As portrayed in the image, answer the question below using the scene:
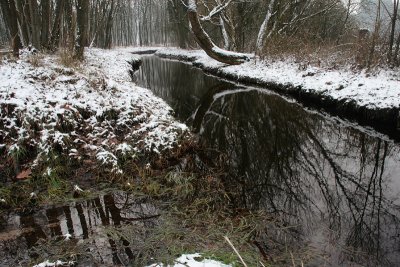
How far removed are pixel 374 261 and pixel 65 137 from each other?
4668 millimetres

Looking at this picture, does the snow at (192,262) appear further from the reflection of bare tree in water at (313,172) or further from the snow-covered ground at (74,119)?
the snow-covered ground at (74,119)

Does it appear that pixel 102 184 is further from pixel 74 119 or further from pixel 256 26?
pixel 256 26

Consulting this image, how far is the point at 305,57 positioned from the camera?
13.4 metres

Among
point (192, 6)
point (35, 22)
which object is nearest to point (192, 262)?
point (35, 22)

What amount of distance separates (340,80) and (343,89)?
0.64 metres

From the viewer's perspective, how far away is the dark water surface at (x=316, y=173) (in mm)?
3713

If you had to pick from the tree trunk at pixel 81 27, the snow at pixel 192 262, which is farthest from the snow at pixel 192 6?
the snow at pixel 192 262

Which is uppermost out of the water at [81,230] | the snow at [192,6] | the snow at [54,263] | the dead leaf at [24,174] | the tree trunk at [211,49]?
the snow at [192,6]

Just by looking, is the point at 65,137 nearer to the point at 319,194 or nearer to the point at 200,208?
the point at 200,208

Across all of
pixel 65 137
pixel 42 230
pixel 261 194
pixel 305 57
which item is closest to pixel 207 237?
pixel 261 194

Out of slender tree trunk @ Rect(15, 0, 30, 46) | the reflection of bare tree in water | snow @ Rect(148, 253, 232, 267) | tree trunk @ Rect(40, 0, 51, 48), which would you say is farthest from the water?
slender tree trunk @ Rect(15, 0, 30, 46)

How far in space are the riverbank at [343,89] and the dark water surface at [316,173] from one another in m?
0.45

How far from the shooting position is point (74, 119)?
5.77m

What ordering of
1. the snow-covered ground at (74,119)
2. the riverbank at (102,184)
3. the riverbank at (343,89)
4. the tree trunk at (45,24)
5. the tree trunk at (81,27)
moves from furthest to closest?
1. the tree trunk at (81,27)
2. the tree trunk at (45,24)
3. the riverbank at (343,89)
4. the snow-covered ground at (74,119)
5. the riverbank at (102,184)
